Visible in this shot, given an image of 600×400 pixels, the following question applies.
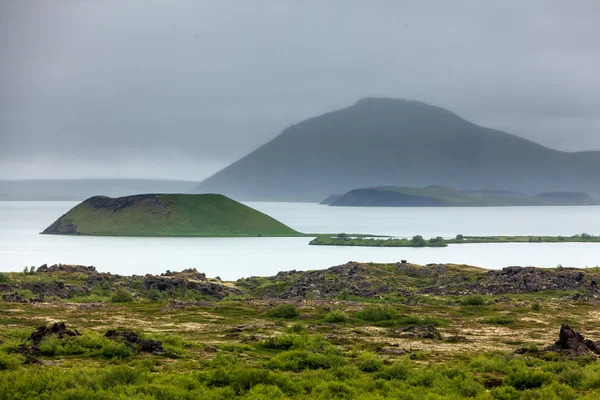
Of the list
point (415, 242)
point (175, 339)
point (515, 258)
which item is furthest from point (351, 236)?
point (175, 339)

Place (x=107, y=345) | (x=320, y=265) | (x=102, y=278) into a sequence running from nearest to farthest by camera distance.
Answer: (x=107, y=345) < (x=102, y=278) < (x=320, y=265)

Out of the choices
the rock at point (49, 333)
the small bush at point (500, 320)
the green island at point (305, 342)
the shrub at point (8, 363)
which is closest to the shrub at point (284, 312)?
the green island at point (305, 342)

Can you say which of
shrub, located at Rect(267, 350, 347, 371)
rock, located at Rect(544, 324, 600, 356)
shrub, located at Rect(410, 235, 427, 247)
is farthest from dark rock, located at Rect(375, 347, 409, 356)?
shrub, located at Rect(410, 235, 427, 247)

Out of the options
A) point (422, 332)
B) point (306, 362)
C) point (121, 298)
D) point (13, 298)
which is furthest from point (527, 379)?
point (13, 298)

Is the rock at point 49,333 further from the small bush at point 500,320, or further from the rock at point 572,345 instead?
the small bush at point 500,320

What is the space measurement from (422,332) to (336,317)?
265 inches

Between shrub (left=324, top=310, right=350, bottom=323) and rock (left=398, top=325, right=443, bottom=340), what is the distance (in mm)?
4284

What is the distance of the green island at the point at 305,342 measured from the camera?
21.1 metres

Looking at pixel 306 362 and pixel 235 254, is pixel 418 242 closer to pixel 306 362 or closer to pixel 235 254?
pixel 235 254

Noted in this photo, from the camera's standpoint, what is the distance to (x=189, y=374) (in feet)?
75.0

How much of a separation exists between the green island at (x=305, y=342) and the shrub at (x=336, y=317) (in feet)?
0.28

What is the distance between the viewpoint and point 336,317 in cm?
4041

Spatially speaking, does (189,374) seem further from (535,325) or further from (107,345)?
(535,325)

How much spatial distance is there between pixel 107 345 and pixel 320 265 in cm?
8375
